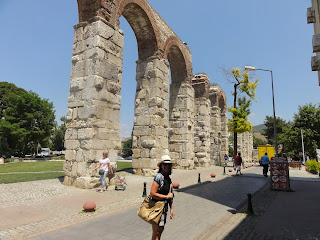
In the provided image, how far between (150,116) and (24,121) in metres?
28.8

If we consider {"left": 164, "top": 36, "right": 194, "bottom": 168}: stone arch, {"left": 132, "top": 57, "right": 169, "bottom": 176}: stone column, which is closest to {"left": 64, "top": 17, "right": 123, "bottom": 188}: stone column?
{"left": 132, "top": 57, "right": 169, "bottom": 176}: stone column

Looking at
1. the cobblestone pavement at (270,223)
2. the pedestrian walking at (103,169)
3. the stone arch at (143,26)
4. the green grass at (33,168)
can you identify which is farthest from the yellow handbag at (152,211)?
the green grass at (33,168)

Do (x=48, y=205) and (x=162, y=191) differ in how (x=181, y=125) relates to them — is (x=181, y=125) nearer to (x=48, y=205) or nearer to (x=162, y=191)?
(x=48, y=205)

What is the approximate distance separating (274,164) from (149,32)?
10911mm

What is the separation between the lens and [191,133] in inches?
696

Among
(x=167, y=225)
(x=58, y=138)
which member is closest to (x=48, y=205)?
(x=167, y=225)

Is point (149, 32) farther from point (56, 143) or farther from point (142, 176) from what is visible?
point (56, 143)

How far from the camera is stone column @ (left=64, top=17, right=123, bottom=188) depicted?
8.43 meters

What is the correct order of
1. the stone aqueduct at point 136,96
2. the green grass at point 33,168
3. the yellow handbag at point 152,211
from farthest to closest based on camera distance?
1. the green grass at point 33,168
2. the stone aqueduct at point 136,96
3. the yellow handbag at point 152,211

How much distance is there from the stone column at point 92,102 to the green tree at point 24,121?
91.9 feet

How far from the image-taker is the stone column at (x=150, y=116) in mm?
12570

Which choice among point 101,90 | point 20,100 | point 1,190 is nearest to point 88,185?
point 1,190

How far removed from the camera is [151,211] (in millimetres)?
3094

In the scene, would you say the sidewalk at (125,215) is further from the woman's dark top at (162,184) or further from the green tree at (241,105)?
the green tree at (241,105)
